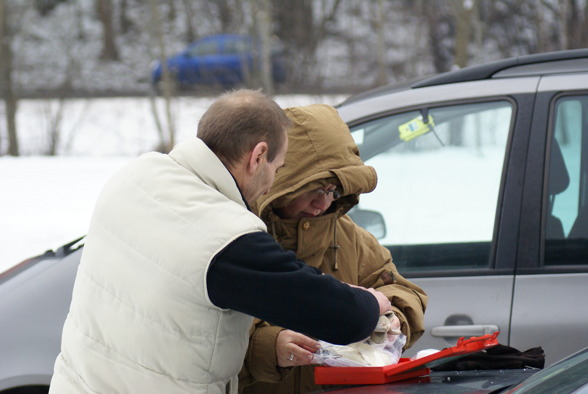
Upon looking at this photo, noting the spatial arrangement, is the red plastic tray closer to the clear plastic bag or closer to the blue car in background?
the clear plastic bag

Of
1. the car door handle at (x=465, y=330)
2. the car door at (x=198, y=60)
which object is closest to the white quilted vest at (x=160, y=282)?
the car door handle at (x=465, y=330)

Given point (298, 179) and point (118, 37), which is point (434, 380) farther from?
point (118, 37)

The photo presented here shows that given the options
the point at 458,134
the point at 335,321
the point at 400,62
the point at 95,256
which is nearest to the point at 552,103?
the point at 458,134

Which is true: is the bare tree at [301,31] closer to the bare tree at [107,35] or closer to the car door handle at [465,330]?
the bare tree at [107,35]

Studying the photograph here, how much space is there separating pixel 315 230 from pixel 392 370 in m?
0.45

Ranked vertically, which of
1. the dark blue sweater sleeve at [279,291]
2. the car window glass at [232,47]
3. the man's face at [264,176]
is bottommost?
the car window glass at [232,47]

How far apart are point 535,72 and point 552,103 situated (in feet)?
0.57

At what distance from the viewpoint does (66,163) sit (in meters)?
12.4

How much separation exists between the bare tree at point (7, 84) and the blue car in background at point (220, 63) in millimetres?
2773

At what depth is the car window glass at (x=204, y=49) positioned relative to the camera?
2033cm

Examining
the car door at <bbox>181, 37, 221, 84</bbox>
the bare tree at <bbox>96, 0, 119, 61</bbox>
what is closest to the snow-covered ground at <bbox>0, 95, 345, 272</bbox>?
the car door at <bbox>181, 37, 221, 84</bbox>

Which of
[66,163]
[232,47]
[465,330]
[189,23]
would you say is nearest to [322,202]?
[465,330]

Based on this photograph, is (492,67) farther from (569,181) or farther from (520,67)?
(569,181)

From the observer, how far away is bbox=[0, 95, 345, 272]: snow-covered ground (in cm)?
835
